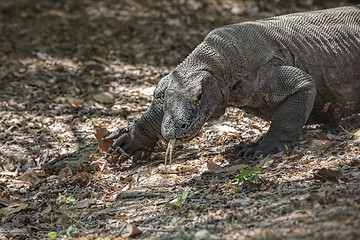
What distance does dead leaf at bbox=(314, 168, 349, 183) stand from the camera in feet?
12.6

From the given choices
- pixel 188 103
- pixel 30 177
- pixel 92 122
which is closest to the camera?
pixel 188 103

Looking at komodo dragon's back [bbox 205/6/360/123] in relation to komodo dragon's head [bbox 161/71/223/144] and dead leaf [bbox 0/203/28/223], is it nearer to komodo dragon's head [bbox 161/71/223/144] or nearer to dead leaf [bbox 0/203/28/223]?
komodo dragon's head [bbox 161/71/223/144]

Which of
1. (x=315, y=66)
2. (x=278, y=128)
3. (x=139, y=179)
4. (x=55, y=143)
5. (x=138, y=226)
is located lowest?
(x=55, y=143)

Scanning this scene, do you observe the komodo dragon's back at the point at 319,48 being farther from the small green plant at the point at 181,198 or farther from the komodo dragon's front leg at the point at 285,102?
the small green plant at the point at 181,198

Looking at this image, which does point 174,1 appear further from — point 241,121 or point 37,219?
point 37,219

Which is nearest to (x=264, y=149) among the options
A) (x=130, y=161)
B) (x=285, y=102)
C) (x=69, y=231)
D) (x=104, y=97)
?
(x=285, y=102)

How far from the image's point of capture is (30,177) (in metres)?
5.42

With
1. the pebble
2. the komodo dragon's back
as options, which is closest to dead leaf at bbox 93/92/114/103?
the komodo dragon's back

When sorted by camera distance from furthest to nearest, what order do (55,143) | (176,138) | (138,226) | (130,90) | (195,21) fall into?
(195,21), (130,90), (55,143), (176,138), (138,226)

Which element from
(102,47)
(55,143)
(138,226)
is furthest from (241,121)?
(102,47)

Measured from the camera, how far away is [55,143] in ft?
20.4

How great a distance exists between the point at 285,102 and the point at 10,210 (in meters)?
2.90

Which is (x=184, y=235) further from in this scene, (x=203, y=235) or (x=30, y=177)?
(x=30, y=177)

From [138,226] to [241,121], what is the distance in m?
2.78
